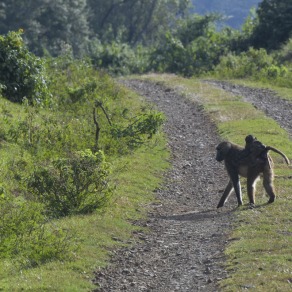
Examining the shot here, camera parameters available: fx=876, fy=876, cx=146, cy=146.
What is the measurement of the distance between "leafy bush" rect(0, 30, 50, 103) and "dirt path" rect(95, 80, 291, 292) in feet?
14.3

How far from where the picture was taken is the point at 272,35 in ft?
149

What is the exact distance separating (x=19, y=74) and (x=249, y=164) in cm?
1135

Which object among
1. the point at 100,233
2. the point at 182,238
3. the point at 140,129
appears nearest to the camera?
the point at 100,233

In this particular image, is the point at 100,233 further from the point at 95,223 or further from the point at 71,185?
the point at 71,185

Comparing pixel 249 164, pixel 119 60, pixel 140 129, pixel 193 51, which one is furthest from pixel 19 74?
pixel 119 60

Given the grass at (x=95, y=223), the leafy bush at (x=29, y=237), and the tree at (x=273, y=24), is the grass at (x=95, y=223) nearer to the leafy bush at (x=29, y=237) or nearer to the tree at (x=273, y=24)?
the leafy bush at (x=29, y=237)

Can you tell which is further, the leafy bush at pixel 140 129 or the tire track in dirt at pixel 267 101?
the tire track in dirt at pixel 267 101

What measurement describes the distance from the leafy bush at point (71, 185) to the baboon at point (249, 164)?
224 cm

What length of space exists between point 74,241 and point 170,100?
66.1ft

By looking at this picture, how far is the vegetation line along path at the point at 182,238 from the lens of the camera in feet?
35.5

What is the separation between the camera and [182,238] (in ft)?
42.9

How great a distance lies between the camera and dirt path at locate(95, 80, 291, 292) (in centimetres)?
1081

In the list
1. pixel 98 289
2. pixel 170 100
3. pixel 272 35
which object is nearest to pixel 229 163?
pixel 98 289

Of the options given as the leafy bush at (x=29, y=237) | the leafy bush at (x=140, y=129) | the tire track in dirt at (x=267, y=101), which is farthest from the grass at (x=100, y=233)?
the tire track in dirt at (x=267, y=101)
